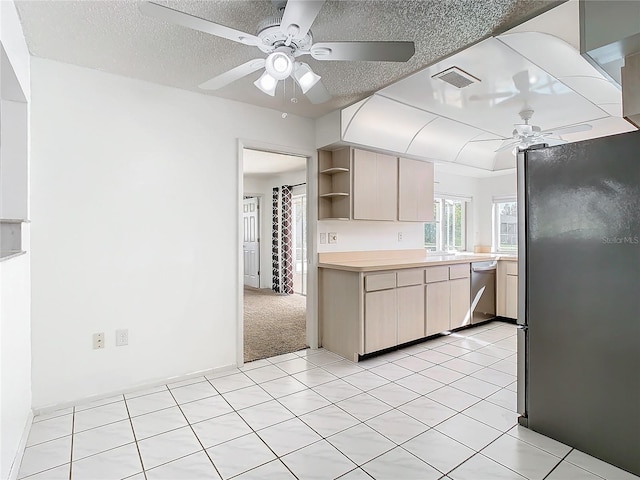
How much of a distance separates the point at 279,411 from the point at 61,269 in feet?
5.87

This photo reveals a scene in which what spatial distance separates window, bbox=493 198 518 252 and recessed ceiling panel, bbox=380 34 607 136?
6.05ft

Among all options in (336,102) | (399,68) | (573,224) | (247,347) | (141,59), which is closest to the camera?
(573,224)

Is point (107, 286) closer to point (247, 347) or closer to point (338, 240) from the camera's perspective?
point (247, 347)

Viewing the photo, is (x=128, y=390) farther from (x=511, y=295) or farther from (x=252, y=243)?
(x=252, y=243)

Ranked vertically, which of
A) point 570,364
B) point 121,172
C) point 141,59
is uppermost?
point 141,59

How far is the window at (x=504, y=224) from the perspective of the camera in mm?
5879

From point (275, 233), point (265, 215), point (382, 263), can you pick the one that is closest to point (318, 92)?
point (382, 263)

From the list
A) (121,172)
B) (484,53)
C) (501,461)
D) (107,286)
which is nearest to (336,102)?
(484,53)

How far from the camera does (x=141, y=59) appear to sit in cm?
246

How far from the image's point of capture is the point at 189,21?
158cm

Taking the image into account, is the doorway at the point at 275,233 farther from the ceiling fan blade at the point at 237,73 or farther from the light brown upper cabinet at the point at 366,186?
the ceiling fan blade at the point at 237,73

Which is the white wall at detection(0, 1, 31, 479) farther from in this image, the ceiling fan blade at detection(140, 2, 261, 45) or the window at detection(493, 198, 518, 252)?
the window at detection(493, 198, 518, 252)

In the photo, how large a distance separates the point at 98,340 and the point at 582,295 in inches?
124

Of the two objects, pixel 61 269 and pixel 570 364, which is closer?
pixel 570 364
